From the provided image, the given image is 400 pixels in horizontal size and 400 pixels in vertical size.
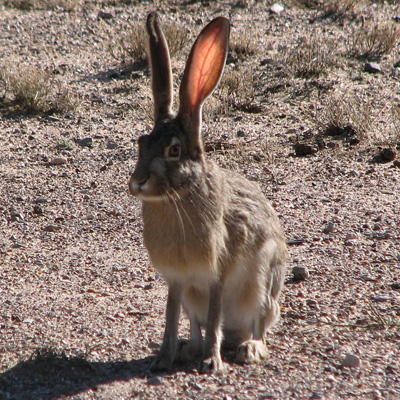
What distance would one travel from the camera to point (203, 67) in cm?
420

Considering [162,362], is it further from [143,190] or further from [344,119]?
[344,119]

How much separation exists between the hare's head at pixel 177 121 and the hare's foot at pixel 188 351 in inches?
42.4

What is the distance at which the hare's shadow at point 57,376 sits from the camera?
3893 millimetres

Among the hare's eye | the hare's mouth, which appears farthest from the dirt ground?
the hare's eye

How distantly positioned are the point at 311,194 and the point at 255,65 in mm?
4268

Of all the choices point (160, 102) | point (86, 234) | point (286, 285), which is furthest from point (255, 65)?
point (160, 102)

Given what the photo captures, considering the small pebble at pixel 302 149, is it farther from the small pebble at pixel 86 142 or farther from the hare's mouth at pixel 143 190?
the hare's mouth at pixel 143 190

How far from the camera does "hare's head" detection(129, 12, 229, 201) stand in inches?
151

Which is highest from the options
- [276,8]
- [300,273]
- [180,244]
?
[276,8]

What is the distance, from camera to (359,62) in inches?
450

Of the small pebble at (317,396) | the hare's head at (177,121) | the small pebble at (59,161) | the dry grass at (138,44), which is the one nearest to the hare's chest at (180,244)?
the hare's head at (177,121)

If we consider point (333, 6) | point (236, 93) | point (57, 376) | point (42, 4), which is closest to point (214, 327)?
point (57, 376)

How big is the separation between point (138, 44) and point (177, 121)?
7087 millimetres

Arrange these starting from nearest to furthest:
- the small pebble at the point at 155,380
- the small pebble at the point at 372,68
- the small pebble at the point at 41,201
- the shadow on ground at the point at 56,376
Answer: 1. the shadow on ground at the point at 56,376
2. the small pebble at the point at 155,380
3. the small pebble at the point at 41,201
4. the small pebble at the point at 372,68
